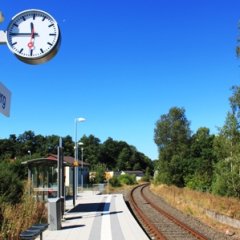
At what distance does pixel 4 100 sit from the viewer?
22.8ft

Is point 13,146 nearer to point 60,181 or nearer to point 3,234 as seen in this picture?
point 60,181

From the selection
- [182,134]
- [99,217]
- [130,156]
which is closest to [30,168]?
[99,217]

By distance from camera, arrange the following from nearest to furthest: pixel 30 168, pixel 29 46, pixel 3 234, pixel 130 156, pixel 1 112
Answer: pixel 1 112 < pixel 29 46 < pixel 3 234 < pixel 30 168 < pixel 130 156

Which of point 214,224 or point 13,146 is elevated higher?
point 13,146

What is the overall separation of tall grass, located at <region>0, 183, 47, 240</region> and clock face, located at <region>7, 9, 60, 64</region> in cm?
556

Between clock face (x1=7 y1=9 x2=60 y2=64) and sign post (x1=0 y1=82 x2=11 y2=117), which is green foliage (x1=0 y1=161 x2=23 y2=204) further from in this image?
sign post (x1=0 y1=82 x2=11 y2=117)

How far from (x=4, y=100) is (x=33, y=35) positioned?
1.23 meters

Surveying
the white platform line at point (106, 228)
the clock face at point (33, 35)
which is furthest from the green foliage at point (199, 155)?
the clock face at point (33, 35)

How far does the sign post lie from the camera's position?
680 centimetres

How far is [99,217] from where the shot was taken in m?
22.4

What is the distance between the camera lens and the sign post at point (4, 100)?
6805mm

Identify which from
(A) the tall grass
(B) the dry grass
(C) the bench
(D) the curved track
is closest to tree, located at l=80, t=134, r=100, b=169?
(B) the dry grass

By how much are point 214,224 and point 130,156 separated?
496ft

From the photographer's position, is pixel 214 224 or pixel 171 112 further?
pixel 171 112
